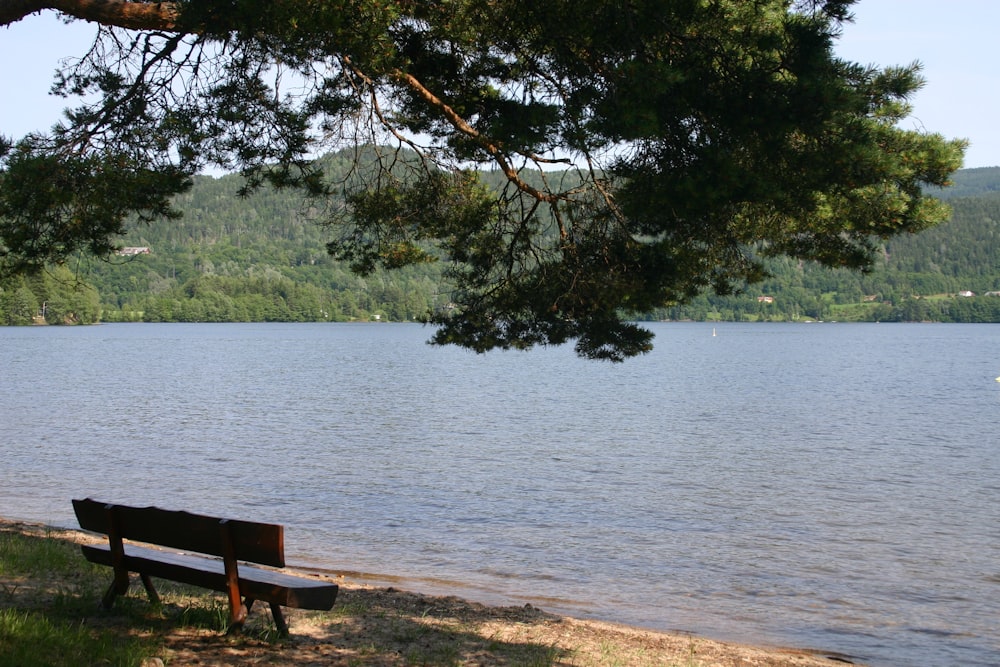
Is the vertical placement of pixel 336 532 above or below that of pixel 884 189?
below

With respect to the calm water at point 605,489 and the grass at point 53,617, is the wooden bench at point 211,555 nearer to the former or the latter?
the grass at point 53,617

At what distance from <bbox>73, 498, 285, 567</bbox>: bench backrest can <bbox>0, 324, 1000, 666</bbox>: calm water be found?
4790 millimetres

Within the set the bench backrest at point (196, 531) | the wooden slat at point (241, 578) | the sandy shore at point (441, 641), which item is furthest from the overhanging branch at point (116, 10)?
the sandy shore at point (441, 641)

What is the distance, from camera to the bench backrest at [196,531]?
515 centimetres

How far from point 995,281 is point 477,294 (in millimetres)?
185923

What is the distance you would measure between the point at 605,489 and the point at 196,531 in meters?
12.2

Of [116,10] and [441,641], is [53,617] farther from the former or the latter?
[116,10]

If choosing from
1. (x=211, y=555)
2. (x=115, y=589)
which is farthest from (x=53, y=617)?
(x=211, y=555)

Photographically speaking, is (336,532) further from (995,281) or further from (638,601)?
(995,281)

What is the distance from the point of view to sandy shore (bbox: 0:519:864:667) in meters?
5.59

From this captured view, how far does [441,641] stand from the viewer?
667cm

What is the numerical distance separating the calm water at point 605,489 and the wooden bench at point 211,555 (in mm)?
4437

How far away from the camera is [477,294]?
8.23 metres

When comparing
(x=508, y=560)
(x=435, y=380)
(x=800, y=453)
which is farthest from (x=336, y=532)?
(x=435, y=380)
